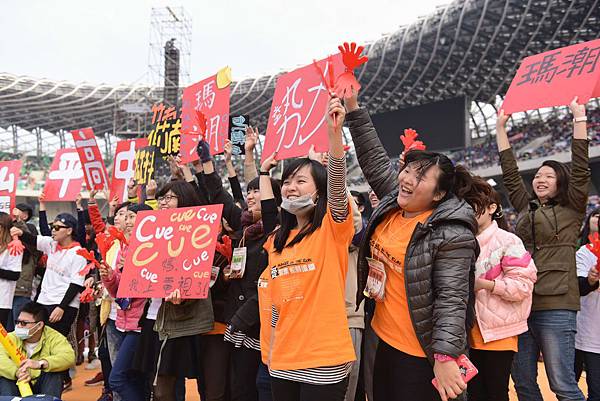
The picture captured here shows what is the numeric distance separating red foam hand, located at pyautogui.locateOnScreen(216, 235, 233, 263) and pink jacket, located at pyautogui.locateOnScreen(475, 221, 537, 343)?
56.4 inches

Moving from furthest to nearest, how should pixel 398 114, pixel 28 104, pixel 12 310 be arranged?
pixel 28 104 < pixel 398 114 < pixel 12 310

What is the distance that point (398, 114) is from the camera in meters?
31.0

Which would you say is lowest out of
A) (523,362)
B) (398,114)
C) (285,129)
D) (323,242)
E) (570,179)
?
(523,362)

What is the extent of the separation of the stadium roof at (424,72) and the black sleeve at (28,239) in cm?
2047

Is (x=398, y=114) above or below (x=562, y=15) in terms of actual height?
below

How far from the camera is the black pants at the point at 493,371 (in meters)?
2.46

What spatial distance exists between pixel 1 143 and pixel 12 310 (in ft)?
138

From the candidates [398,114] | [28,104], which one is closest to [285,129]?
[398,114]

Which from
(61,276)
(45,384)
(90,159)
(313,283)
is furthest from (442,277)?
(90,159)

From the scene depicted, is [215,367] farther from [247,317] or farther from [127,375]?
[127,375]

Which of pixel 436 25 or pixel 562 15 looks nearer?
pixel 562 15

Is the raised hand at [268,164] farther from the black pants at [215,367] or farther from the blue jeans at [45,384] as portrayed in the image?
the blue jeans at [45,384]

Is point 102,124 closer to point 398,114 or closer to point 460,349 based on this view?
point 398,114

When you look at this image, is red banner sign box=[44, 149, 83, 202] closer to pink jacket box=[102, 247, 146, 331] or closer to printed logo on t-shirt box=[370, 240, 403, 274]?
pink jacket box=[102, 247, 146, 331]
